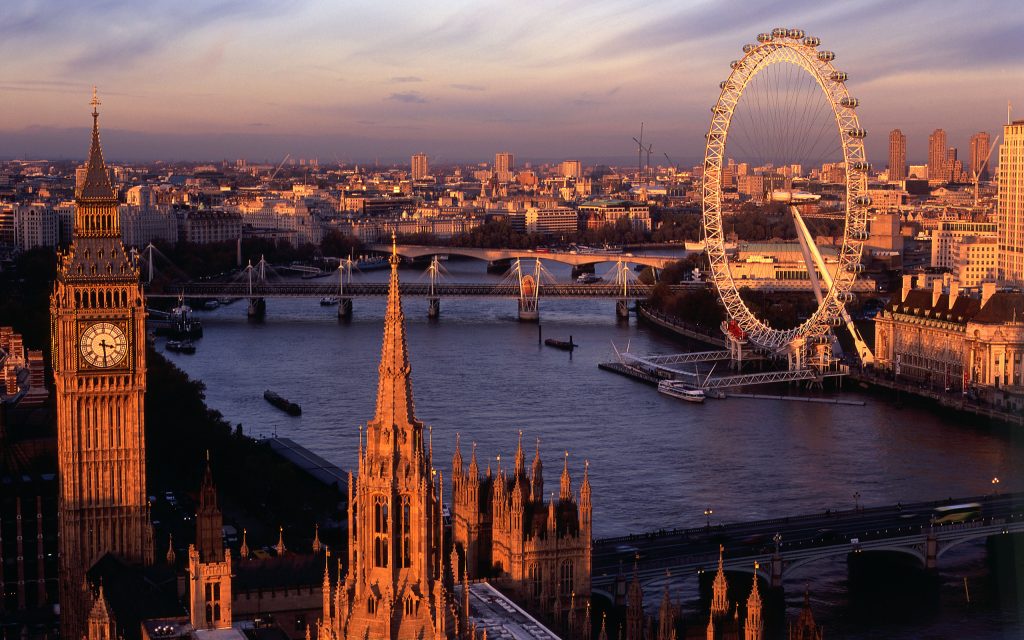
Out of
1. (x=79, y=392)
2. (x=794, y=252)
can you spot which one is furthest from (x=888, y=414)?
(x=794, y=252)

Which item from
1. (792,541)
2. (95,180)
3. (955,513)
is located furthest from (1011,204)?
(95,180)

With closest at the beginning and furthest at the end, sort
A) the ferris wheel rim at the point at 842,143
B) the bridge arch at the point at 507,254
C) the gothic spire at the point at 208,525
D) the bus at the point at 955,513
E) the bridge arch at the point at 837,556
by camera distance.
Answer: the gothic spire at the point at 208,525 < the bridge arch at the point at 837,556 < the bus at the point at 955,513 < the ferris wheel rim at the point at 842,143 < the bridge arch at the point at 507,254

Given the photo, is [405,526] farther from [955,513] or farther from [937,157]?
[937,157]

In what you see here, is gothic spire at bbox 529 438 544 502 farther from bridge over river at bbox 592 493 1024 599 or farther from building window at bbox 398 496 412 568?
building window at bbox 398 496 412 568

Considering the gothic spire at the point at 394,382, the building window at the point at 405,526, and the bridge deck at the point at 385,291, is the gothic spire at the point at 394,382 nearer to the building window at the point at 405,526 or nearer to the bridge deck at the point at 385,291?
the building window at the point at 405,526

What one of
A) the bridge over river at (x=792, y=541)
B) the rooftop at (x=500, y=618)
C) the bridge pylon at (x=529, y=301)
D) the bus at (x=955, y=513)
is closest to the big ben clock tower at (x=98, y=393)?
the rooftop at (x=500, y=618)

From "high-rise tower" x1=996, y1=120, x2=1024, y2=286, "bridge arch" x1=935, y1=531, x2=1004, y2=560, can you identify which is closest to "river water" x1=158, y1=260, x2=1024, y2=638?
"bridge arch" x1=935, y1=531, x2=1004, y2=560
